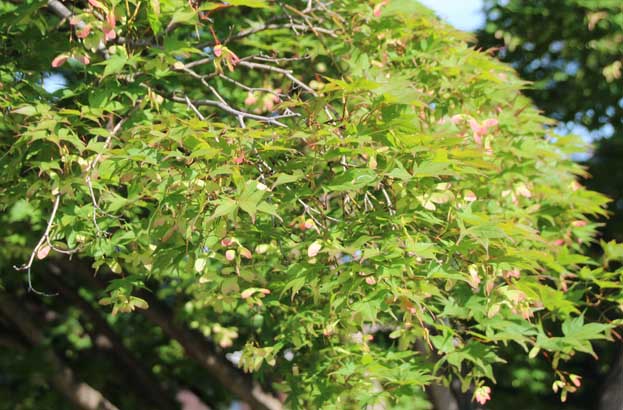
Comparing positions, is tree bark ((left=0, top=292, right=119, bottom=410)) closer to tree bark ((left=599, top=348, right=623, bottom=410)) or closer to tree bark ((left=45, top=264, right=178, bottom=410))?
tree bark ((left=45, top=264, right=178, bottom=410))

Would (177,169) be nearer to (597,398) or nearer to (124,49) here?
(124,49)

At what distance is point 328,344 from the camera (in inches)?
182

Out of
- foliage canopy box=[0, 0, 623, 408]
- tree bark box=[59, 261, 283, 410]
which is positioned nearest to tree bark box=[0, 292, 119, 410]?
tree bark box=[59, 261, 283, 410]

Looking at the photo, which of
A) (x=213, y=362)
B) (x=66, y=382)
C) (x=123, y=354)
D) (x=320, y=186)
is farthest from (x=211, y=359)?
(x=320, y=186)

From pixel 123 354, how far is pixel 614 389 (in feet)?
16.1

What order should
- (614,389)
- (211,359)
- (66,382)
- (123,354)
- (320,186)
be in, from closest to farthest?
(320,186) < (614,389) < (211,359) < (66,382) < (123,354)

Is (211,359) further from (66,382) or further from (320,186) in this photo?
(320,186)

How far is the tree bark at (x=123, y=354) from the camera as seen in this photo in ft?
25.6

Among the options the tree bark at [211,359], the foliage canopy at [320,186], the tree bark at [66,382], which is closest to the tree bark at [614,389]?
the foliage canopy at [320,186]

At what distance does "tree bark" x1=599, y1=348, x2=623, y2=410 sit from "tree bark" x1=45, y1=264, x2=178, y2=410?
183 inches

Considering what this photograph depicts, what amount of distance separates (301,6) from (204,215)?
2.68 metres

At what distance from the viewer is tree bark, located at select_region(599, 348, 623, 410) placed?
5.43 meters

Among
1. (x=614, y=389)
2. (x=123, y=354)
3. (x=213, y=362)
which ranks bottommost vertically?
(x=123, y=354)

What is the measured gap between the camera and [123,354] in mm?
8164
